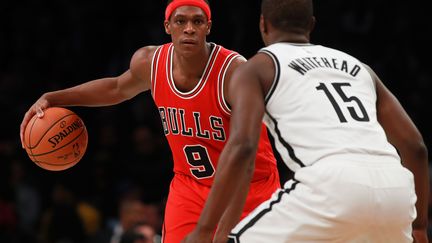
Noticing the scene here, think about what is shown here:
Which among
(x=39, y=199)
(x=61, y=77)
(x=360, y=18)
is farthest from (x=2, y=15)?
(x=360, y=18)

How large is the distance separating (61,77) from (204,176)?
651 centimetres

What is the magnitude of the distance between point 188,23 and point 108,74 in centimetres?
618

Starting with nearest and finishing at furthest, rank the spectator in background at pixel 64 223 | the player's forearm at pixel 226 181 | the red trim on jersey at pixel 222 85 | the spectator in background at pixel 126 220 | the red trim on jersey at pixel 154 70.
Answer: the player's forearm at pixel 226 181
the red trim on jersey at pixel 222 85
the red trim on jersey at pixel 154 70
the spectator in background at pixel 126 220
the spectator in background at pixel 64 223

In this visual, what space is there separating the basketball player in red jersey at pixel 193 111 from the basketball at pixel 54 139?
0.69 metres

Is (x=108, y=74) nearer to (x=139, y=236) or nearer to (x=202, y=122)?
(x=139, y=236)

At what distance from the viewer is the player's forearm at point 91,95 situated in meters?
6.19

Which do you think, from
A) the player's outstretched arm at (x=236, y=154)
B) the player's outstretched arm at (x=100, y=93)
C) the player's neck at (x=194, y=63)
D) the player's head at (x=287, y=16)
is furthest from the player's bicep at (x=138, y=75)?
the player's outstretched arm at (x=236, y=154)

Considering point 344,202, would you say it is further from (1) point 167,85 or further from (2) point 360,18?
(2) point 360,18

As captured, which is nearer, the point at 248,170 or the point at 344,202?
the point at 344,202

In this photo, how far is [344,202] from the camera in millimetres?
4086

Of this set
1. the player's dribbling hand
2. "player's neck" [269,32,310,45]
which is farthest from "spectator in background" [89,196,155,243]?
"player's neck" [269,32,310,45]

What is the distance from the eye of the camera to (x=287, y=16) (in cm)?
453

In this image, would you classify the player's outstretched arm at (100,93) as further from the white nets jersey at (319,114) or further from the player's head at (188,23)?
the white nets jersey at (319,114)

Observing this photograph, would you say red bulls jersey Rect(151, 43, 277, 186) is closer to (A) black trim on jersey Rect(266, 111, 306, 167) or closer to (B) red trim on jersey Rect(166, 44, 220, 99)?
(B) red trim on jersey Rect(166, 44, 220, 99)
